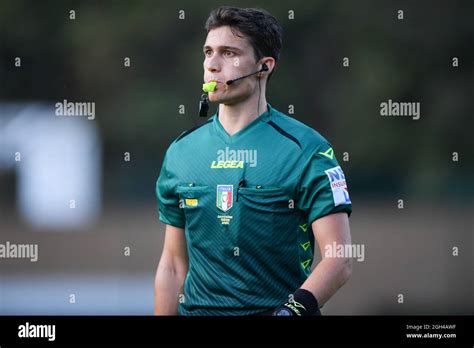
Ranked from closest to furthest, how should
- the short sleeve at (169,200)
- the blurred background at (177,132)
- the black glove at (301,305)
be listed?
the black glove at (301,305) < the short sleeve at (169,200) < the blurred background at (177,132)

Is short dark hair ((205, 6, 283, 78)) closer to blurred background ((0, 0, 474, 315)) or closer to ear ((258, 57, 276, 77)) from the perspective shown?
ear ((258, 57, 276, 77))

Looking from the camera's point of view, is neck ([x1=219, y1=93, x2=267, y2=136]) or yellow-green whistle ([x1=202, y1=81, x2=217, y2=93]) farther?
neck ([x1=219, y1=93, x2=267, y2=136])

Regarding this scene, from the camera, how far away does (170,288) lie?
4.67 m

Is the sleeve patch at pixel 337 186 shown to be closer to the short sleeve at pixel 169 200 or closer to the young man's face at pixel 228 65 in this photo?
the young man's face at pixel 228 65

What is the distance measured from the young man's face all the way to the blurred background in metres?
6.06

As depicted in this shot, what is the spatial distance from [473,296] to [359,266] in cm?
153

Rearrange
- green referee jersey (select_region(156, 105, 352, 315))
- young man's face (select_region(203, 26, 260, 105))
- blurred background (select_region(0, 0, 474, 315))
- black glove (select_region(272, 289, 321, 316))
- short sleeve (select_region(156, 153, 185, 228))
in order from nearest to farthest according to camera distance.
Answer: black glove (select_region(272, 289, 321, 316))
green referee jersey (select_region(156, 105, 352, 315))
young man's face (select_region(203, 26, 260, 105))
short sleeve (select_region(156, 153, 185, 228))
blurred background (select_region(0, 0, 474, 315))

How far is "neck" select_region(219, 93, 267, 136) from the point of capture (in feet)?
14.9

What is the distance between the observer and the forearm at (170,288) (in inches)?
184

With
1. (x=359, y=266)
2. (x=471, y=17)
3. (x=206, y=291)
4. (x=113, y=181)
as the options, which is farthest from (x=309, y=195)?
(x=471, y=17)

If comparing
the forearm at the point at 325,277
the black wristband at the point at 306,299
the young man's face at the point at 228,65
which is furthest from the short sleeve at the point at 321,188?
the young man's face at the point at 228,65

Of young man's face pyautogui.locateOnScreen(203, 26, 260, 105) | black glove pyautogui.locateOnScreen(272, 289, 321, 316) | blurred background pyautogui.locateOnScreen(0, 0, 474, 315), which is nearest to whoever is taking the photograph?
black glove pyautogui.locateOnScreen(272, 289, 321, 316)

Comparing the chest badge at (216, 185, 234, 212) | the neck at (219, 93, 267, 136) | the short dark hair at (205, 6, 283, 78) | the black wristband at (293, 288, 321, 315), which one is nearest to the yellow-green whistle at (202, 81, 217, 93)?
the neck at (219, 93, 267, 136)

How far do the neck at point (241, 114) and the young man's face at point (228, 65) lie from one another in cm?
3
